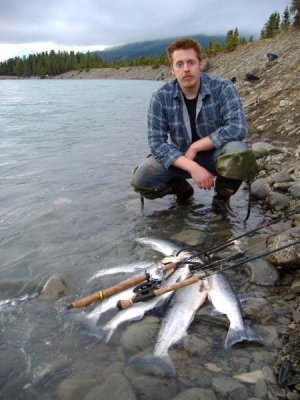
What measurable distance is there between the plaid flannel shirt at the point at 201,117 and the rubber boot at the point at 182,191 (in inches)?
28.7

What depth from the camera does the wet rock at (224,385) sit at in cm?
294

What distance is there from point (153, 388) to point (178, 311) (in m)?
0.90

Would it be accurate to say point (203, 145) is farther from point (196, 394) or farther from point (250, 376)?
point (196, 394)

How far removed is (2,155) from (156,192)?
701 centimetres

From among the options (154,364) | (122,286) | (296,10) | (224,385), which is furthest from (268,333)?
(296,10)

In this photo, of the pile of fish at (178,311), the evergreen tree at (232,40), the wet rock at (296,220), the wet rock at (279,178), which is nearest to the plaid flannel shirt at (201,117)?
the wet rock at (296,220)

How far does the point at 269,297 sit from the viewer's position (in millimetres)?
4023

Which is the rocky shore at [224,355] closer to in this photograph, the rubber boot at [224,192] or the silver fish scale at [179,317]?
the silver fish scale at [179,317]

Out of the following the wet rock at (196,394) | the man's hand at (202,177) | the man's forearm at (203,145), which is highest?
the man's forearm at (203,145)

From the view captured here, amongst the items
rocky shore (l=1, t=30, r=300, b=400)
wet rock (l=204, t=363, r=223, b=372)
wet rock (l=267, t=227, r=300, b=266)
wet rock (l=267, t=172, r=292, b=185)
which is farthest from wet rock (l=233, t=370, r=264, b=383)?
wet rock (l=267, t=172, r=292, b=185)

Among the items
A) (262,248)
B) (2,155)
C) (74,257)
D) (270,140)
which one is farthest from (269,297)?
(2,155)

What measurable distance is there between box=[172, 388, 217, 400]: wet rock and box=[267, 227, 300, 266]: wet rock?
1.79m

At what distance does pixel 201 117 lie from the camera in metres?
5.88

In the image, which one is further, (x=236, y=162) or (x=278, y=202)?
(x=278, y=202)
